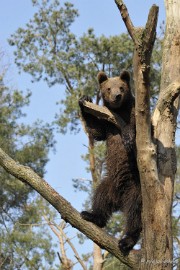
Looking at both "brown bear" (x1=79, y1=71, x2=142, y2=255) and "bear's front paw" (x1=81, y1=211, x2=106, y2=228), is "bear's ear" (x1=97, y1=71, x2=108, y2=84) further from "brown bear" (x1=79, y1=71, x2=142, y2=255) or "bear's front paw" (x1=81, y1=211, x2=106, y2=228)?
"bear's front paw" (x1=81, y1=211, x2=106, y2=228)

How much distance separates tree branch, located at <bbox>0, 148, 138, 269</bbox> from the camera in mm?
4883

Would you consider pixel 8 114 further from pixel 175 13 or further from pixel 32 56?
pixel 175 13

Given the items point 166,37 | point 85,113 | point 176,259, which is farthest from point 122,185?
point 176,259

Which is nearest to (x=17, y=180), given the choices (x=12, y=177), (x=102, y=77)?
(x=12, y=177)

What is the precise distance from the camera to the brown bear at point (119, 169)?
5539mm

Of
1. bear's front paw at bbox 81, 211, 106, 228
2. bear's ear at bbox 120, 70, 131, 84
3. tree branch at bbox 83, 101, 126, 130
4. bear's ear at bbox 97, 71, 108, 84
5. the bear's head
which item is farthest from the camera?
bear's ear at bbox 97, 71, 108, 84

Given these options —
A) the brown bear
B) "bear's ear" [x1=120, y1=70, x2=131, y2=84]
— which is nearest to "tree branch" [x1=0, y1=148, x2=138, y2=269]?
the brown bear

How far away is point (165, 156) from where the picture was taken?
5.04 metres

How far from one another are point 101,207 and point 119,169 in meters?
0.48

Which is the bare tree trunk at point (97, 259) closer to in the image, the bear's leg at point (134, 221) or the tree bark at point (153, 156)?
the bear's leg at point (134, 221)

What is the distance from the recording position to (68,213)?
4.89 meters

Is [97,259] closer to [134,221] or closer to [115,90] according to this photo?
[115,90]

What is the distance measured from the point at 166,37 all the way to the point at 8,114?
484 inches

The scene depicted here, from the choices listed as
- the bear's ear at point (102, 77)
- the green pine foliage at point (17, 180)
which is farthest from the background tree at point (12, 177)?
the bear's ear at point (102, 77)
